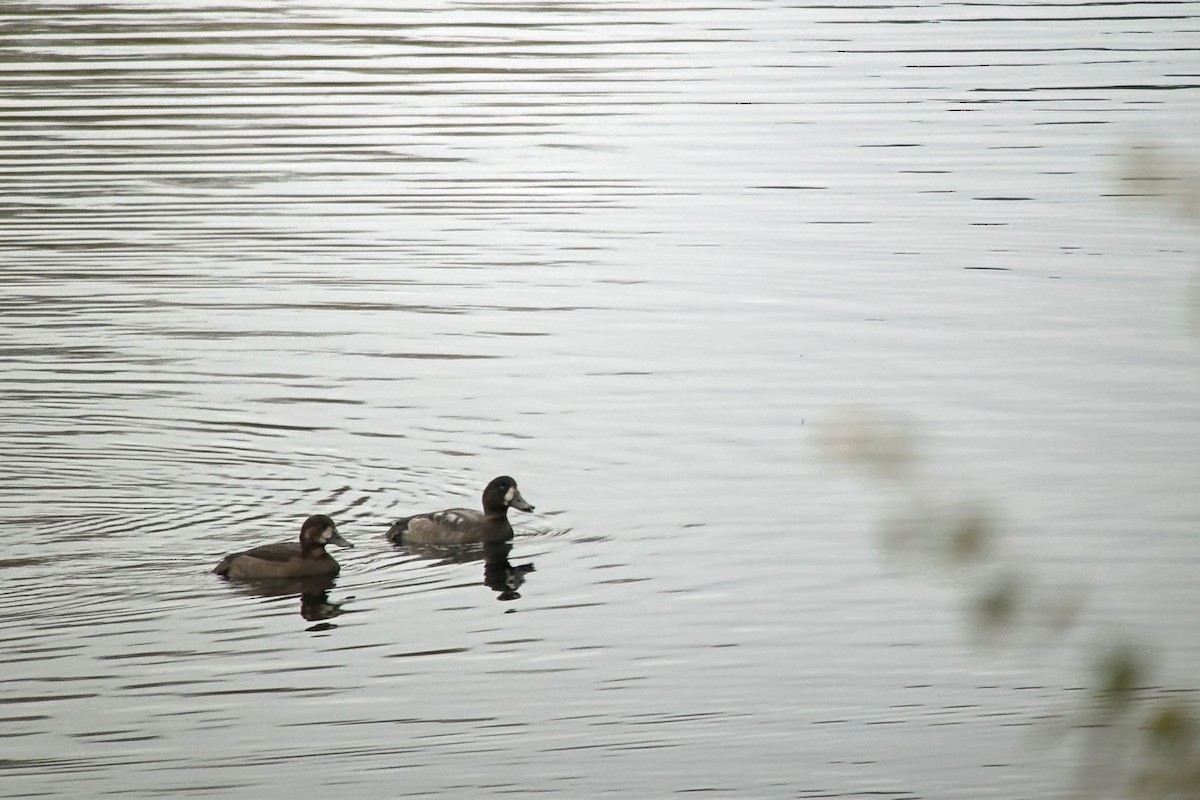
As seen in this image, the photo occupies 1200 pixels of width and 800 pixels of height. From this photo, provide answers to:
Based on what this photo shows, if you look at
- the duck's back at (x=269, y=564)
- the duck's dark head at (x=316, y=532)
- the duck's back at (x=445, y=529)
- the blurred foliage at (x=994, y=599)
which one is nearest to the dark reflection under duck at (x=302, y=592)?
the duck's back at (x=269, y=564)

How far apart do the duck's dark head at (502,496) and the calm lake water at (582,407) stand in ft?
0.79

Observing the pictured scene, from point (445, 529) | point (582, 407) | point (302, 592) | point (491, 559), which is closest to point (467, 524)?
point (445, 529)

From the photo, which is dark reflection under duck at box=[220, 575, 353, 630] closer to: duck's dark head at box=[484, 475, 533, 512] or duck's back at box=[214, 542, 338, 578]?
duck's back at box=[214, 542, 338, 578]

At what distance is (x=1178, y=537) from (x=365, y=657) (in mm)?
4260

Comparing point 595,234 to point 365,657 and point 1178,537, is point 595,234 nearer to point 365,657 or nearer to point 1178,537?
point 1178,537

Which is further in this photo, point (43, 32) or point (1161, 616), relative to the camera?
point (43, 32)

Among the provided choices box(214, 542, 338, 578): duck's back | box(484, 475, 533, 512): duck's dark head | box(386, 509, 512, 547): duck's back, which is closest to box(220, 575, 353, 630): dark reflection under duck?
box(214, 542, 338, 578): duck's back

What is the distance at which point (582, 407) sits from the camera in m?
13.2

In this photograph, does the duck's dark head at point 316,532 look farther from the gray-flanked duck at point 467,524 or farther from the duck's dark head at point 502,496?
the duck's dark head at point 502,496

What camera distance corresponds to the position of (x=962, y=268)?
16.8 m

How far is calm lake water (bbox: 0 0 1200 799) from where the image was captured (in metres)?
8.40

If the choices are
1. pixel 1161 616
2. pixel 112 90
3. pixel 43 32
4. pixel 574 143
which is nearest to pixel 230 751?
pixel 1161 616

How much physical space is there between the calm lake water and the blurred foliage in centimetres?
12

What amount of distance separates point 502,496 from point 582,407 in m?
2.45
